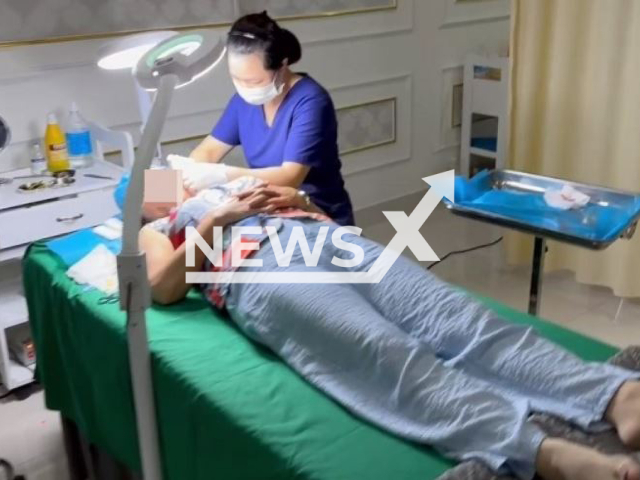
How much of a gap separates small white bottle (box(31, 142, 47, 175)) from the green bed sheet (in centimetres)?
55

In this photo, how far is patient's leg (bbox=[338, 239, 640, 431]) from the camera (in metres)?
1.42

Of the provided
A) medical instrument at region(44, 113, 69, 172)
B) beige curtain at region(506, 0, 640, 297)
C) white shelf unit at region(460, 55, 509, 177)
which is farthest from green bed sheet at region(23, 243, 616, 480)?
white shelf unit at region(460, 55, 509, 177)

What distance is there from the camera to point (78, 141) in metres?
2.64

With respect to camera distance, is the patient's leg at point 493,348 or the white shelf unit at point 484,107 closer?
the patient's leg at point 493,348

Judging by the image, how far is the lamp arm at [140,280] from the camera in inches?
50.8

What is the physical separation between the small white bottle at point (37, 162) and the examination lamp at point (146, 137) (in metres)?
1.35

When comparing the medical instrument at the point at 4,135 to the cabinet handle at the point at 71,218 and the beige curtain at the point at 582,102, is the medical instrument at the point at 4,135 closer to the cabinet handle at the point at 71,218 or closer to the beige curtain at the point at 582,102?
the cabinet handle at the point at 71,218

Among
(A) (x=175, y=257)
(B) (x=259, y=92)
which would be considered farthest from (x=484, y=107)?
(A) (x=175, y=257)

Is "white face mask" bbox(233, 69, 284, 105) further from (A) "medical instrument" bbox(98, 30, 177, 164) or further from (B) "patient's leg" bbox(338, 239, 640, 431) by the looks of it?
(B) "patient's leg" bbox(338, 239, 640, 431)

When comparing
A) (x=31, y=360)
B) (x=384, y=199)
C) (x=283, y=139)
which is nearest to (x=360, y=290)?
(x=283, y=139)

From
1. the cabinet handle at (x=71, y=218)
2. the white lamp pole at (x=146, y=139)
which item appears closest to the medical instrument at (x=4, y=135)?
the cabinet handle at (x=71, y=218)

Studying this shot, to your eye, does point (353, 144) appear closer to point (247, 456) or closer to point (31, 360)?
point (31, 360)

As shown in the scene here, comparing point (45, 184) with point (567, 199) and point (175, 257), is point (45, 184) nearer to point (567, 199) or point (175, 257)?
point (175, 257)

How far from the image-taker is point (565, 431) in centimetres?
137
